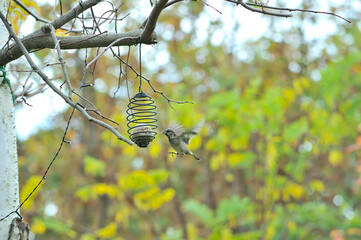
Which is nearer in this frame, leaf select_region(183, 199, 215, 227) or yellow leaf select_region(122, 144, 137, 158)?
yellow leaf select_region(122, 144, 137, 158)

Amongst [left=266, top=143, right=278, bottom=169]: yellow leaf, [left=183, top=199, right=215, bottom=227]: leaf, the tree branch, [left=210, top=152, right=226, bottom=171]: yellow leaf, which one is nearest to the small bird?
the tree branch

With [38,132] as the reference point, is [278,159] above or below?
below

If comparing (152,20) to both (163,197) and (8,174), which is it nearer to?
(8,174)

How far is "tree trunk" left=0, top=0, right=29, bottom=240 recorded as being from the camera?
8.11 ft

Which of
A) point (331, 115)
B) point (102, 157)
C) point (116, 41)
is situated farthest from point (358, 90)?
point (116, 41)

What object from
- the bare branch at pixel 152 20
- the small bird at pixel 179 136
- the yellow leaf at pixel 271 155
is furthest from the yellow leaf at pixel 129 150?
the bare branch at pixel 152 20

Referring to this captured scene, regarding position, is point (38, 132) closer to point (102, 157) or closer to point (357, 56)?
point (102, 157)

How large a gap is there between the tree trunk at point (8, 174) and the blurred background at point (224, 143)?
301cm

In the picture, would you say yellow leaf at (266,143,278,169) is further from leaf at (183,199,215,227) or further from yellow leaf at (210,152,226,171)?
leaf at (183,199,215,227)

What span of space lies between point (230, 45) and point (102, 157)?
3.15 m

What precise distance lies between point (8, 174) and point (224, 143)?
4.79 meters

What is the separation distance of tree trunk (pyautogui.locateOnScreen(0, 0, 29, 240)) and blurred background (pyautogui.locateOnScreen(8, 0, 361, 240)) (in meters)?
3.01

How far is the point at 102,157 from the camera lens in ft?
30.9

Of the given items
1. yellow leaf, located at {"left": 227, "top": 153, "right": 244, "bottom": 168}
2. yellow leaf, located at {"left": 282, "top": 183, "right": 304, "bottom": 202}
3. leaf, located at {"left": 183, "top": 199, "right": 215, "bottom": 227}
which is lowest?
leaf, located at {"left": 183, "top": 199, "right": 215, "bottom": 227}
